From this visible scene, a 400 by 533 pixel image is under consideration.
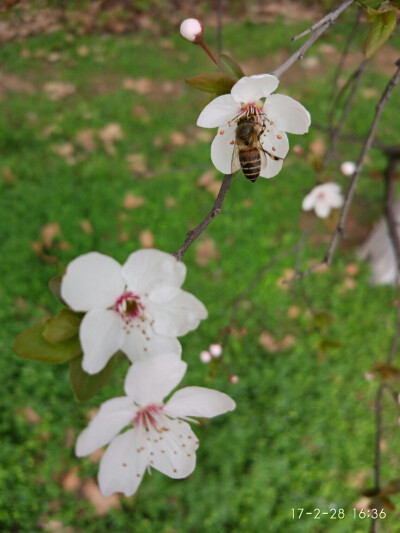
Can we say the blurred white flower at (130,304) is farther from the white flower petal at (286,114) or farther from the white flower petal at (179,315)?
the white flower petal at (286,114)

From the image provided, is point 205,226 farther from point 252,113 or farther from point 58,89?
point 58,89

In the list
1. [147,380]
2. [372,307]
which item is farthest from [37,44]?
[147,380]

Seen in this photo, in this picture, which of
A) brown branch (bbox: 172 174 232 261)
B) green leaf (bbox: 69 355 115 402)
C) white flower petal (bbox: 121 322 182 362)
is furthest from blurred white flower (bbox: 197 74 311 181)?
green leaf (bbox: 69 355 115 402)

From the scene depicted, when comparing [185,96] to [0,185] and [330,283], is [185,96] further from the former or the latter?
[330,283]

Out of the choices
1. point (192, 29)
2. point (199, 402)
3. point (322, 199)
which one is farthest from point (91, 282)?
point (322, 199)

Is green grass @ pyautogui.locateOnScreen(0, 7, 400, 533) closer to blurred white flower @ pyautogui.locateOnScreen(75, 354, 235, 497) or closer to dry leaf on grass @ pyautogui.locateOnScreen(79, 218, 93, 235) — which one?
dry leaf on grass @ pyautogui.locateOnScreen(79, 218, 93, 235)
